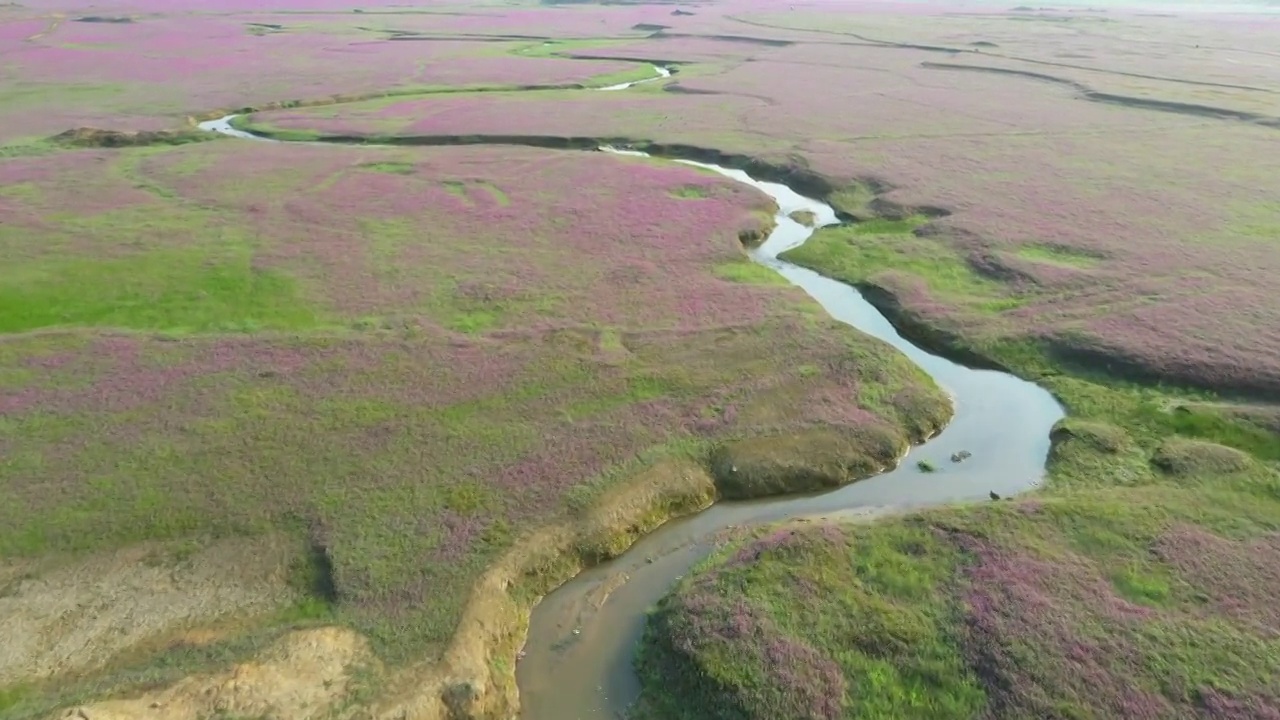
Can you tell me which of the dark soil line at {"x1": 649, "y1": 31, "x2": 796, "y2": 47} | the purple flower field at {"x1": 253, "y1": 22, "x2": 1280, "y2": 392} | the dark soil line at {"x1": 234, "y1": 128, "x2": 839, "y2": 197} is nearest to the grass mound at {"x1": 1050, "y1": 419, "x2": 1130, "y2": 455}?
the purple flower field at {"x1": 253, "y1": 22, "x2": 1280, "y2": 392}

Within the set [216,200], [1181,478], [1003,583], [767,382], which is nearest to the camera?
[1003,583]

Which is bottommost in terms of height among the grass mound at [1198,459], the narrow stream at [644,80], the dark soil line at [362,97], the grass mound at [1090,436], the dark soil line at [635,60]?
the grass mound at [1090,436]

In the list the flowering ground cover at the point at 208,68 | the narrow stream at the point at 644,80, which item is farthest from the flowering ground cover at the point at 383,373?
the narrow stream at the point at 644,80

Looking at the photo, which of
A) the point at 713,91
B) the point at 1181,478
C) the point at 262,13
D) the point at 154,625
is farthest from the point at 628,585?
the point at 262,13

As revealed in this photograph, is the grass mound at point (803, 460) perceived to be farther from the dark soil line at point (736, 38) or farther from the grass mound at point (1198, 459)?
the dark soil line at point (736, 38)

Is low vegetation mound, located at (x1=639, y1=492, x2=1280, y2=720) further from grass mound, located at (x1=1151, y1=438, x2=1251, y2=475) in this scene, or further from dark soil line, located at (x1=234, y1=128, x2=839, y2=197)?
dark soil line, located at (x1=234, y1=128, x2=839, y2=197)

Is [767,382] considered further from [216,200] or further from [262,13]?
[262,13]
